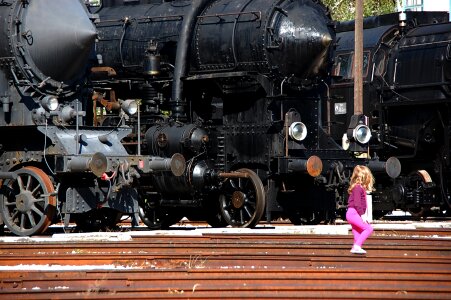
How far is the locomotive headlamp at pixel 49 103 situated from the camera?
14.9 meters

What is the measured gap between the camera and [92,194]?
1505 cm

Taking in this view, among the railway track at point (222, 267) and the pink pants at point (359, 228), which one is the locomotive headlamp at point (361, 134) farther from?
the pink pants at point (359, 228)

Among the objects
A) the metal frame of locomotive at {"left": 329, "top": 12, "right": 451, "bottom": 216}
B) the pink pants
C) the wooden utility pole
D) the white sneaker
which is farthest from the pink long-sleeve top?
the wooden utility pole

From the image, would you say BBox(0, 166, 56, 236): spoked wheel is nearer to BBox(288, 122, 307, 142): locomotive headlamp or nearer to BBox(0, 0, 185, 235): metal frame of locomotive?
BBox(0, 0, 185, 235): metal frame of locomotive

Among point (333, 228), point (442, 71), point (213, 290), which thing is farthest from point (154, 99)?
point (213, 290)

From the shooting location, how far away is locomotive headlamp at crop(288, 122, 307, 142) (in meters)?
16.7

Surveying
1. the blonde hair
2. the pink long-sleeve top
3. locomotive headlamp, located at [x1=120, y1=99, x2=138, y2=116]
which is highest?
locomotive headlamp, located at [x1=120, y1=99, x2=138, y2=116]

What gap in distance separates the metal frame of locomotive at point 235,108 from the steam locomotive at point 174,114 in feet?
0.07

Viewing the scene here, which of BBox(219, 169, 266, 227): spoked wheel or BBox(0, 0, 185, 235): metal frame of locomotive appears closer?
BBox(0, 0, 185, 235): metal frame of locomotive

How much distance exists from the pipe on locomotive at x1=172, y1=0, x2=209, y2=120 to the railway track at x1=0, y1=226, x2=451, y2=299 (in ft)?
10.5

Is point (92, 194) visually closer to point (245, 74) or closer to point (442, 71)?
point (245, 74)

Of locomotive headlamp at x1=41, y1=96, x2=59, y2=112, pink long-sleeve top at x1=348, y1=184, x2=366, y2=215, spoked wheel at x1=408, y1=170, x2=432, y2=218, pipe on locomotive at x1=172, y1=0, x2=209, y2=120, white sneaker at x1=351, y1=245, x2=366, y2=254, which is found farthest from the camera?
spoked wheel at x1=408, y1=170, x2=432, y2=218

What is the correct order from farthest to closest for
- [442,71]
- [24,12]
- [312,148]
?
1. [442,71]
2. [312,148]
3. [24,12]

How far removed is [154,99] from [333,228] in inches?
166
